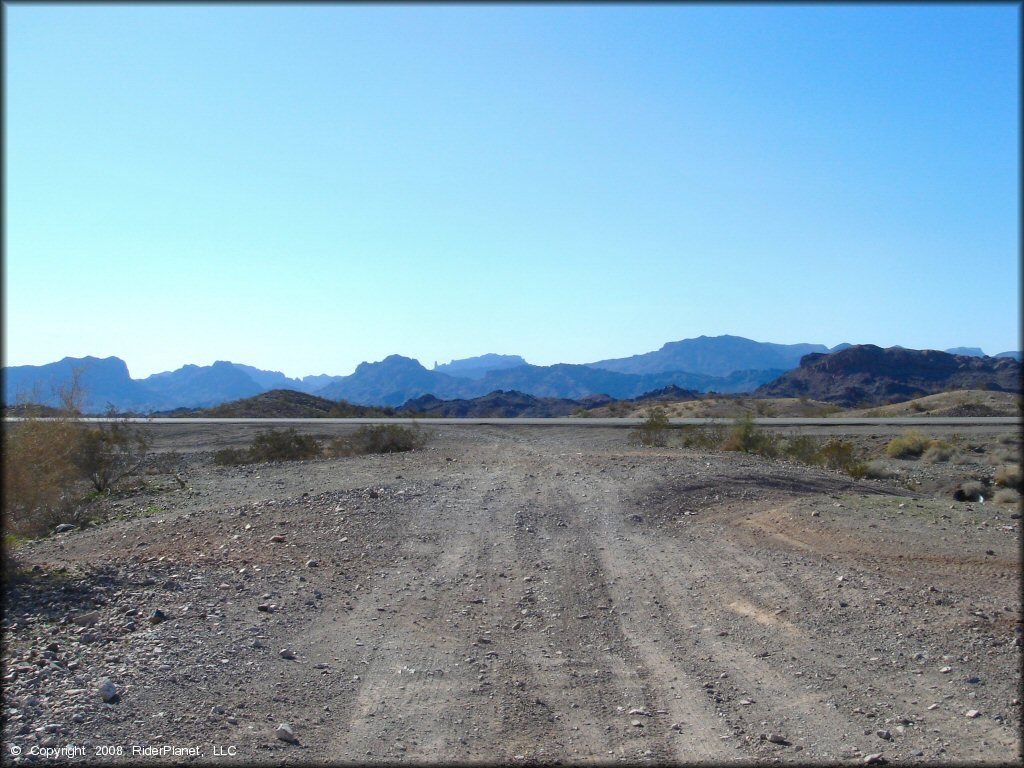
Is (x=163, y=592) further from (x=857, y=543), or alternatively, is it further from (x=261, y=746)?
(x=857, y=543)

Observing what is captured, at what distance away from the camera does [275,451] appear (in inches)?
997

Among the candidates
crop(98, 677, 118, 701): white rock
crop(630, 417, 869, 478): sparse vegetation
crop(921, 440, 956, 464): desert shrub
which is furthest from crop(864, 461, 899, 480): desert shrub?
crop(98, 677, 118, 701): white rock

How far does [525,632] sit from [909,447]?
991 inches

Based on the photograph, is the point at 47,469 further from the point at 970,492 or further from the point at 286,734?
the point at 970,492

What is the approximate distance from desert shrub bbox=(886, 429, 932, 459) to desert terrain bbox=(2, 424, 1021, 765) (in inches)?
580

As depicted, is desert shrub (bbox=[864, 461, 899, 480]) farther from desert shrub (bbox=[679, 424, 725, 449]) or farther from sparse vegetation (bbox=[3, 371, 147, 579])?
sparse vegetation (bbox=[3, 371, 147, 579])

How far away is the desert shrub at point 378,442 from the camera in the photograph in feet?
85.8

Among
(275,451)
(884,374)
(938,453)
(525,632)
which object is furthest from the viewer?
(884,374)

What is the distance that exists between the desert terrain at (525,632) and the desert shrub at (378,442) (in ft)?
37.4

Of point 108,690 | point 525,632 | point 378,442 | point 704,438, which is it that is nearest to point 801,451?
point 704,438

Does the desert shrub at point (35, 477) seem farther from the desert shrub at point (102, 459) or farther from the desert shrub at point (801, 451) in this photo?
the desert shrub at point (801, 451)

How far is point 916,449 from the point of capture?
28.6m

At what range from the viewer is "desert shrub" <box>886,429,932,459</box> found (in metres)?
28.4

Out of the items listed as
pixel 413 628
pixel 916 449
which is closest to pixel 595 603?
pixel 413 628
